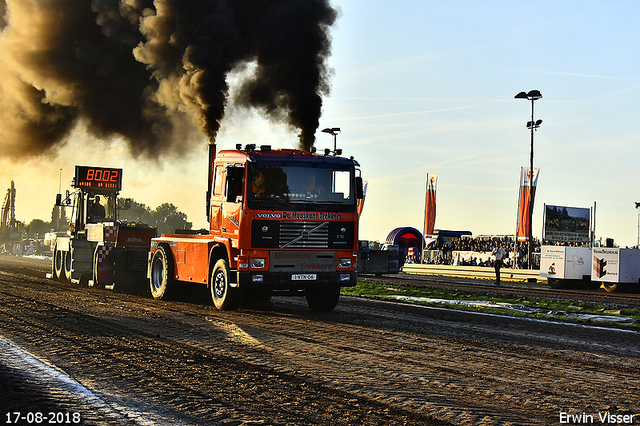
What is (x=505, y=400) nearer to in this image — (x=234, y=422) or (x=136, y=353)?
(x=234, y=422)

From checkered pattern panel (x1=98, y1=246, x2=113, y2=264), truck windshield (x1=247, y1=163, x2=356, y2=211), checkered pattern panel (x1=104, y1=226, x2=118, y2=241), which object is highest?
truck windshield (x1=247, y1=163, x2=356, y2=211)

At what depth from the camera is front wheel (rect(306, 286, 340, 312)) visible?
14.2m

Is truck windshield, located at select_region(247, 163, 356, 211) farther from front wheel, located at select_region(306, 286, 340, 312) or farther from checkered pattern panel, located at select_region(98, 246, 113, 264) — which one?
checkered pattern panel, located at select_region(98, 246, 113, 264)

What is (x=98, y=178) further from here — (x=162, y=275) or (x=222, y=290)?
(x=222, y=290)

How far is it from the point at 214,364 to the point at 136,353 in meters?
1.24

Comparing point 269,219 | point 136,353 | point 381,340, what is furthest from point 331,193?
point 136,353

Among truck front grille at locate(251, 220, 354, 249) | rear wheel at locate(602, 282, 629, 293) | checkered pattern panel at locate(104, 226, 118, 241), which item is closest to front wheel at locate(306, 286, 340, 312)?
truck front grille at locate(251, 220, 354, 249)

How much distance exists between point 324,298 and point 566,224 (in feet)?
109

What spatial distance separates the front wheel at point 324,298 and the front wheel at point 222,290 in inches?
67.1

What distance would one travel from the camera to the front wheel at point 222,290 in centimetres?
1335

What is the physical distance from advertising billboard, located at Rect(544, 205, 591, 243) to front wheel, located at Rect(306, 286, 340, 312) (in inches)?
1230

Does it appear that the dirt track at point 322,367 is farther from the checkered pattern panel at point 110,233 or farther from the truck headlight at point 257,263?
the checkered pattern panel at point 110,233

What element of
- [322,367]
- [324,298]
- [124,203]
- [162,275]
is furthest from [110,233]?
[322,367]

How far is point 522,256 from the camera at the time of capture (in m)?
38.4
